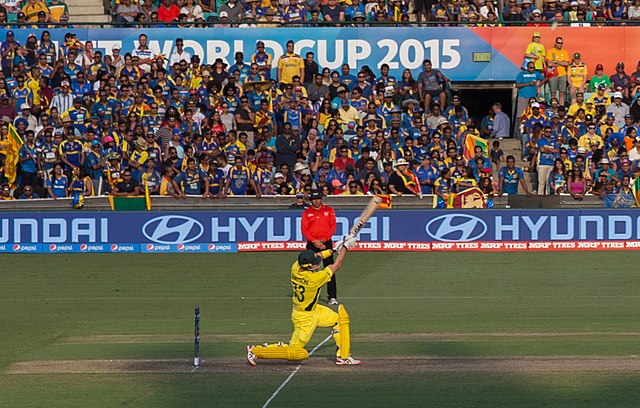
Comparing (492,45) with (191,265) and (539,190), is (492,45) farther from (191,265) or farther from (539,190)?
(191,265)

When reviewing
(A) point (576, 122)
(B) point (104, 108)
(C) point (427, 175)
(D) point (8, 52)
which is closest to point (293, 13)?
(B) point (104, 108)

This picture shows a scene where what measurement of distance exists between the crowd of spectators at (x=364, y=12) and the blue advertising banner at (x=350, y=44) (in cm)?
32

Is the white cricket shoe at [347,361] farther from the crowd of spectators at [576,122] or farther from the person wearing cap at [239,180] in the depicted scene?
the crowd of spectators at [576,122]

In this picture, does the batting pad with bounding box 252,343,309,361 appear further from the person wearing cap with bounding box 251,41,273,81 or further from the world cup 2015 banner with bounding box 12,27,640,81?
the world cup 2015 banner with bounding box 12,27,640,81

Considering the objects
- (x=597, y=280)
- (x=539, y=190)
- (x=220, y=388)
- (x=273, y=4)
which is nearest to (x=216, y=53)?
(x=273, y=4)

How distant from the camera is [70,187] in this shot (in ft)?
93.0

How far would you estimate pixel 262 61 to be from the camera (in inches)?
1275

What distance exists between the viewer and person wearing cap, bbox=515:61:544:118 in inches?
1294

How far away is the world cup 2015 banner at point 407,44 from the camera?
34094 millimetres

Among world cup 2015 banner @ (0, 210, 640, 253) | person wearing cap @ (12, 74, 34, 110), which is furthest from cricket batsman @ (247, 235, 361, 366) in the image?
person wearing cap @ (12, 74, 34, 110)

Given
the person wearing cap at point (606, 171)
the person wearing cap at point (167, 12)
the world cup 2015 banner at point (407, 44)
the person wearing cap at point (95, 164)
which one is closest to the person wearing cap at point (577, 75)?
the world cup 2015 banner at point (407, 44)

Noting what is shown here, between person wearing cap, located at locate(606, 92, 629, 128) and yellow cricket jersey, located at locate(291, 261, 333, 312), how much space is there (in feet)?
61.8

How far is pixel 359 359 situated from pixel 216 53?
2044cm

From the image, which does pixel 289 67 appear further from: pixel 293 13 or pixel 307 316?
pixel 307 316
